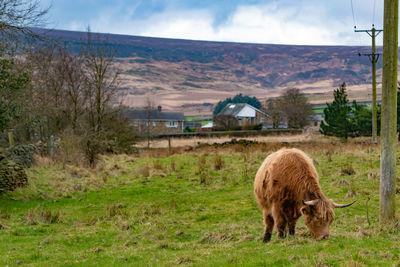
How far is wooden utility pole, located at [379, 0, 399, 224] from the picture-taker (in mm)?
9156

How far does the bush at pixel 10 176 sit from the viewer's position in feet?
52.5

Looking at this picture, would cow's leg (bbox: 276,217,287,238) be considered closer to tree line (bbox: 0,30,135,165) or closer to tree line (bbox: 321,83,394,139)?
tree line (bbox: 0,30,135,165)

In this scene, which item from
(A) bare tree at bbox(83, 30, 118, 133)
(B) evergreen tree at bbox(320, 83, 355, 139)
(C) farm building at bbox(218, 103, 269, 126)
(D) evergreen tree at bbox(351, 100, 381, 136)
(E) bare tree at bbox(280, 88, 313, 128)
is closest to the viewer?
(A) bare tree at bbox(83, 30, 118, 133)

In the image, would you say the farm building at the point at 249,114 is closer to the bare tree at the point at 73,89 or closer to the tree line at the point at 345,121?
the tree line at the point at 345,121

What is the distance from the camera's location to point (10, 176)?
1623 centimetres

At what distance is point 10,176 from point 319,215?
42.6 ft

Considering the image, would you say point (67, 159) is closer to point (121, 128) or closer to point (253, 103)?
point (121, 128)

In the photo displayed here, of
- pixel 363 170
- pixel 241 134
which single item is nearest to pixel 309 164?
pixel 363 170

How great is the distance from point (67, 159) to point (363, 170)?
1631cm

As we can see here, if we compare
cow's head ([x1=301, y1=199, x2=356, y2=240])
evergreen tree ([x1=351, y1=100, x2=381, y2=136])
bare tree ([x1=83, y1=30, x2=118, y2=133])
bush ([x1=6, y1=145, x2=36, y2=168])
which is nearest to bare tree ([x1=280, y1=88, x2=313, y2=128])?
evergreen tree ([x1=351, y1=100, x2=381, y2=136])

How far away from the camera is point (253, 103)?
136875mm

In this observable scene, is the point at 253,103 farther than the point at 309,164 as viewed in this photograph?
Yes

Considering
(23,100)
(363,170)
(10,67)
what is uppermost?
(10,67)

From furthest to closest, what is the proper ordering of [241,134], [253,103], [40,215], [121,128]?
[253,103], [241,134], [121,128], [40,215]
